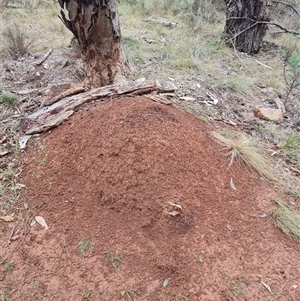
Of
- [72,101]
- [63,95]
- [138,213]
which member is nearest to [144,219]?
[138,213]

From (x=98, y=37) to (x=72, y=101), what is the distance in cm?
59

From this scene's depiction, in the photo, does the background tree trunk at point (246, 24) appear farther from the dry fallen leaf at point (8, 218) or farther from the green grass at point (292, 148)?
the dry fallen leaf at point (8, 218)

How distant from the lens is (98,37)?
2.66 meters

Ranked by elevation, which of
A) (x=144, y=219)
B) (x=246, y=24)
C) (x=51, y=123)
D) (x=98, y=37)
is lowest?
(x=144, y=219)

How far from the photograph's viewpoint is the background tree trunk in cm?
437

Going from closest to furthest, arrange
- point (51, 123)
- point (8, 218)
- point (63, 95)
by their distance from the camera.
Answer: point (8, 218) → point (51, 123) → point (63, 95)

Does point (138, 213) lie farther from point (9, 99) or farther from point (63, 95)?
point (9, 99)

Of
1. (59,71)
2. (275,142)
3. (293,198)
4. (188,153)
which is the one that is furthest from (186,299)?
(59,71)

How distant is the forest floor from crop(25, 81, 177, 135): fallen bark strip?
59 mm

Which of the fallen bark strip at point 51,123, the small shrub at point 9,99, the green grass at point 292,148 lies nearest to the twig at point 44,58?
the small shrub at point 9,99

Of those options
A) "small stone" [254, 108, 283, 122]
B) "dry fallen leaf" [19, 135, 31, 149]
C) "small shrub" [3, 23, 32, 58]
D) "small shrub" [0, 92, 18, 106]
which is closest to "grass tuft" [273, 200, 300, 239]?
"small stone" [254, 108, 283, 122]

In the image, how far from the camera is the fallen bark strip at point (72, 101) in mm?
2348

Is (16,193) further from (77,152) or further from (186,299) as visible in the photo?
(186,299)

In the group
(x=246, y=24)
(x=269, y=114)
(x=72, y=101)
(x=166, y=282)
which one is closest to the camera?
(x=166, y=282)
